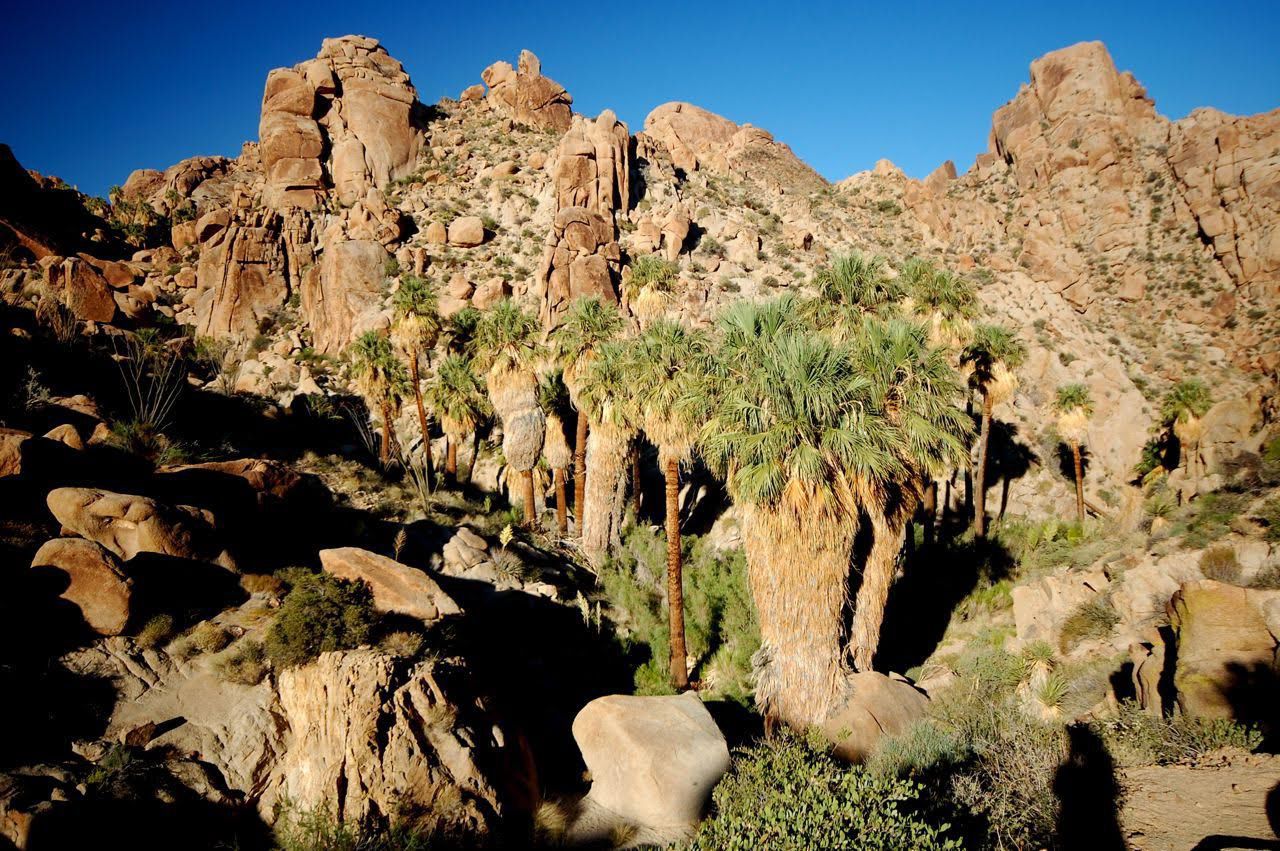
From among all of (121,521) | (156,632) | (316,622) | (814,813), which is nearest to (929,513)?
(814,813)

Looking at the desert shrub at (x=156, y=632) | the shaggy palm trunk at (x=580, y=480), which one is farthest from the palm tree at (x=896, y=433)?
the desert shrub at (x=156, y=632)

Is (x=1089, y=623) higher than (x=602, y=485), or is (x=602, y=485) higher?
(x=602, y=485)

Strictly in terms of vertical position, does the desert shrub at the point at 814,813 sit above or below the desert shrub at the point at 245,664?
below

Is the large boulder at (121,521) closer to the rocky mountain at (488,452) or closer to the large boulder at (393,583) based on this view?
the rocky mountain at (488,452)

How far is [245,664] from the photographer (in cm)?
946

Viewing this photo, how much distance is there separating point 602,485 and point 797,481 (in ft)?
37.5

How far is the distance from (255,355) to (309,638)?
115ft

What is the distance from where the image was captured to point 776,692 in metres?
11.5

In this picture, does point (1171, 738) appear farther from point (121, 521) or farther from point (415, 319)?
point (415, 319)

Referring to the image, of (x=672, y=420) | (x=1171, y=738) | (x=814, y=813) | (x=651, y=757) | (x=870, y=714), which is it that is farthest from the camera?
(x=672, y=420)

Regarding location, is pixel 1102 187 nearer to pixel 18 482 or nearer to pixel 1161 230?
pixel 1161 230

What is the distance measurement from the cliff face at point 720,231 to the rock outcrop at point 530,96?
278 cm

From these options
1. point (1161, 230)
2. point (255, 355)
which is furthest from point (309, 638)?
point (1161, 230)

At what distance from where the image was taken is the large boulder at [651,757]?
27.0 feet
